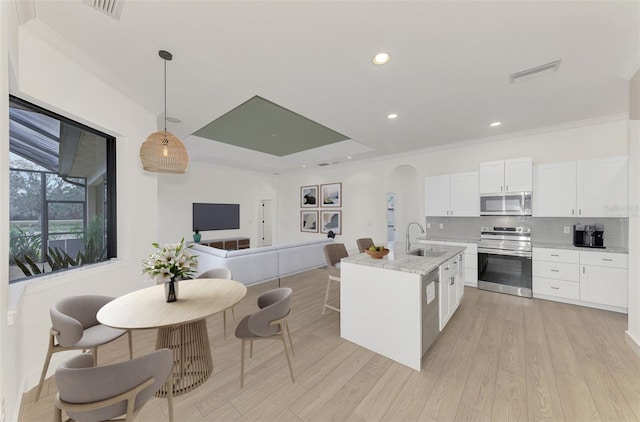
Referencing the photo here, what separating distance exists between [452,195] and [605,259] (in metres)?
2.18

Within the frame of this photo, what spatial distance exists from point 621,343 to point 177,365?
442 cm

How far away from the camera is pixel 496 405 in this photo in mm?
1753

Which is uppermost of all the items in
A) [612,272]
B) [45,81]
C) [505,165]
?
[45,81]

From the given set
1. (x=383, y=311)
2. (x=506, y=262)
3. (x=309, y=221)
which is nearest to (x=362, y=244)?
(x=383, y=311)

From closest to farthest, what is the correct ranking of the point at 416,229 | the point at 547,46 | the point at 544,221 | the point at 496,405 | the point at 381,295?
the point at 496,405
the point at 547,46
the point at 381,295
the point at 544,221
the point at 416,229

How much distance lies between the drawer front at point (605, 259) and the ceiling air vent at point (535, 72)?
2662mm

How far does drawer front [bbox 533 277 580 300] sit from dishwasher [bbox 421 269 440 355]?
247cm

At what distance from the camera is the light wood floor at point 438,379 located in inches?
67.1

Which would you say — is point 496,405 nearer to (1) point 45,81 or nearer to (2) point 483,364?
(2) point 483,364

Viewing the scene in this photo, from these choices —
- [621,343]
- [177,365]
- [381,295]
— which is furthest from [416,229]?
[177,365]

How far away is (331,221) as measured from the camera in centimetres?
728

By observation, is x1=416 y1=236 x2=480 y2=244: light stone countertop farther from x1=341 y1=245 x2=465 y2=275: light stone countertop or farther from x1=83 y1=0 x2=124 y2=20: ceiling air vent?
x1=83 y1=0 x2=124 y2=20: ceiling air vent

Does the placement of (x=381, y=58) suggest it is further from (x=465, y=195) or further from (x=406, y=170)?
(x=406, y=170)

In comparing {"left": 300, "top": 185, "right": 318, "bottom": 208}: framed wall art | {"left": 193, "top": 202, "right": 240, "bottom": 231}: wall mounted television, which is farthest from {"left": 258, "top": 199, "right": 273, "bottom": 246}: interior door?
{"left": 300, "top": 185, "right": 318, "bottom": 208}: framed wall art
